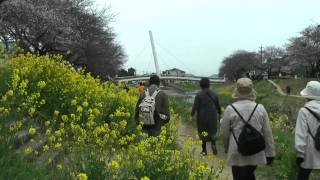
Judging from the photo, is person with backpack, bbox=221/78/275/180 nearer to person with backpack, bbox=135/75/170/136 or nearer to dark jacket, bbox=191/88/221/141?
person with backpack, bbox=135/75/170/136

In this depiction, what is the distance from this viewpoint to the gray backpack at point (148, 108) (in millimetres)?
8570

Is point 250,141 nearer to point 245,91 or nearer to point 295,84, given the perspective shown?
point 245,91

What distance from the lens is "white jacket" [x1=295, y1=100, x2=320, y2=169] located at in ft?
18.8

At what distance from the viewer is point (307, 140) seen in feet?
19.0

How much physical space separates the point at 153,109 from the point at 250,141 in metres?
3.16

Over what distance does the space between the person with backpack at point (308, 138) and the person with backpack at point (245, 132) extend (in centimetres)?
29

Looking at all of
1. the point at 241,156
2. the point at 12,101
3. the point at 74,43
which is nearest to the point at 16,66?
the point at 12,101

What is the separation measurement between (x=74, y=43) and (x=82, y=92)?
1033 inches

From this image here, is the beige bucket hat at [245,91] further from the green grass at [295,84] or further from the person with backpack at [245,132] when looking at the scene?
the green grass at [295,84]

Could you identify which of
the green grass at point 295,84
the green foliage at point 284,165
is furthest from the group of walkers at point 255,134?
the green grass at point 295,84

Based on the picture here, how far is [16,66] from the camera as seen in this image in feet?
35.3

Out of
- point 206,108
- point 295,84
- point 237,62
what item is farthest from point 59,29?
point 237,62

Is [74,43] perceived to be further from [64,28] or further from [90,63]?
[90,63]

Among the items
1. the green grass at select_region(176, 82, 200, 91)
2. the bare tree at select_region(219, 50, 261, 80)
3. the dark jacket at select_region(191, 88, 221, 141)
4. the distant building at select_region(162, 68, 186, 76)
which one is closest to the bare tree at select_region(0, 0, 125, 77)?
the dark jacket at select_region(191, 88, 221, 141)
